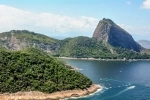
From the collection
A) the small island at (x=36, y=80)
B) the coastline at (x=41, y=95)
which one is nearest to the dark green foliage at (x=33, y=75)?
the small island at (x=36, y=80)

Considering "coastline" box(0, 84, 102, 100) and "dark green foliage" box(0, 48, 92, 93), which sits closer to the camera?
"coastline" box(0, 84, 102, 100)

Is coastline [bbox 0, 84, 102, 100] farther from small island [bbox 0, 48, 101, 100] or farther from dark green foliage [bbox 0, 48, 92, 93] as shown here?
dark green foliage [bbox 0, 48, 92, 93]

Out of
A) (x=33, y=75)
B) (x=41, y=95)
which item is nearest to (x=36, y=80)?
(x=33, y=75)

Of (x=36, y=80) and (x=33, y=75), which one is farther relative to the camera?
(x=33, y=75)

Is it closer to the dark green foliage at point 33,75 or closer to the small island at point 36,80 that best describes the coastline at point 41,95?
the small island at point 36,80

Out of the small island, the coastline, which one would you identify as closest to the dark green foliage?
the small island

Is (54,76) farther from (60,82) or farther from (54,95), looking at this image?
(54,95)

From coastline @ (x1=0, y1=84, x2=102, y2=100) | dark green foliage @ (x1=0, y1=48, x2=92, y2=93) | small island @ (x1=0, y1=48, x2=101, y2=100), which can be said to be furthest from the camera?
dark green foliage @ (x1=0, y1=48, x2=92, y2=93)

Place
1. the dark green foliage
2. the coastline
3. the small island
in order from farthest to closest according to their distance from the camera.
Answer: the dark green foliage
the small island
the coastline

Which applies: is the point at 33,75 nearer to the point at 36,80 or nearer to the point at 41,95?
the point at 36,80
